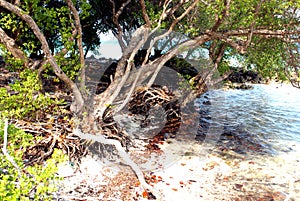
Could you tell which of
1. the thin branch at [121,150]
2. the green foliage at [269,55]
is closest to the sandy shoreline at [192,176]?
the thin branch at [121,150]

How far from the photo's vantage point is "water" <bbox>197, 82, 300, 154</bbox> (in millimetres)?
10305

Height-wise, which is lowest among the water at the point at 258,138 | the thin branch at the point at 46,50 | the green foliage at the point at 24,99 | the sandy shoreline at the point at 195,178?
the sandy shoreline at the point at 195,178

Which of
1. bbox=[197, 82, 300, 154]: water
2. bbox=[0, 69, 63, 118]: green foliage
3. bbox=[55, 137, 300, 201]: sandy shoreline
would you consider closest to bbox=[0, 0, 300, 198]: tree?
bbox=[0, 69, 63, 118]: green foliage

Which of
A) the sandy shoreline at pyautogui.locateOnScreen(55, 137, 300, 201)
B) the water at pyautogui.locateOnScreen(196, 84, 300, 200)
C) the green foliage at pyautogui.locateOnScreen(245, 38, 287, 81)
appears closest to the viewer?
the sandy shoreline at pyautogui.locateOnScreen(55, 137, 300, 201)

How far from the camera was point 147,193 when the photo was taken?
Answer: 5.99 m

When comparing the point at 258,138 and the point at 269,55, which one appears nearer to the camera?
the point at 269,55

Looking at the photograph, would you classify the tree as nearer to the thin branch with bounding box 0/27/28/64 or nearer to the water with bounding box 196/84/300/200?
the thin branch with bounding box 0/27/28/64

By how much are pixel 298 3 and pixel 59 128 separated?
7293 millimetres

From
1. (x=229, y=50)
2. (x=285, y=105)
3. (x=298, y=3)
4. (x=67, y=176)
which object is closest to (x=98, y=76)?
(x=229, y=50)

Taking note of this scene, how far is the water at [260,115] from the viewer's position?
10305 millimetres

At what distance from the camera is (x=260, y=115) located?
45.3ft

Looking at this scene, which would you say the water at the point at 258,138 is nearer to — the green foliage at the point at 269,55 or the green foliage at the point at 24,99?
the green foliage at the point at 269,55

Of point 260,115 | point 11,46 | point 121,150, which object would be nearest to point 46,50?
point 11,46

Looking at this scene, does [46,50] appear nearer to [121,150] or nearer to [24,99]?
[24,99]
